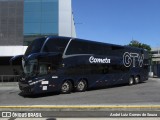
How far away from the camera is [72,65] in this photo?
21.6 m

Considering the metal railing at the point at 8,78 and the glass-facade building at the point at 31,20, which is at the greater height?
the glass-facade building at the point at 31,20

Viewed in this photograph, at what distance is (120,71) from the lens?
26.7 meters

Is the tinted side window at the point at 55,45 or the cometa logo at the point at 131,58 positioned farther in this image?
the cometa logo at the point at 131,58

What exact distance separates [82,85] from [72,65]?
187cm

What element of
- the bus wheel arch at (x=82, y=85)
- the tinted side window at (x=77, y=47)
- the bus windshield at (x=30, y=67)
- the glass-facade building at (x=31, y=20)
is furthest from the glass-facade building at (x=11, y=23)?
the bus windshield at (x=30, y=67)

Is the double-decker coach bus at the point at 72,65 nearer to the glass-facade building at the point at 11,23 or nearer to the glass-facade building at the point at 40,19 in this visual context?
the glass-facade building at the point at 40,19

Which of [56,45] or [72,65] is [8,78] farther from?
[56,45]

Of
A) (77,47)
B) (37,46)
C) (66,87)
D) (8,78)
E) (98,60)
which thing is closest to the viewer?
(37,46)

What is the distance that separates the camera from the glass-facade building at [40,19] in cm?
4025

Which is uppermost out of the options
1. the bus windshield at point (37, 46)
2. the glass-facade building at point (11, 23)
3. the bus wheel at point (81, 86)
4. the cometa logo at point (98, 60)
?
→ the glass-facade building at point (11, 23)

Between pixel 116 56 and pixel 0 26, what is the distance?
19354 mm

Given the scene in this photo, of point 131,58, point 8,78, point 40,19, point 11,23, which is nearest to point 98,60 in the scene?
point 131,58

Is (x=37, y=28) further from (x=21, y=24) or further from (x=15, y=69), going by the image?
(x=15, y=69)

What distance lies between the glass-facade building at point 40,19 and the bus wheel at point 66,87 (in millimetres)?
19043
